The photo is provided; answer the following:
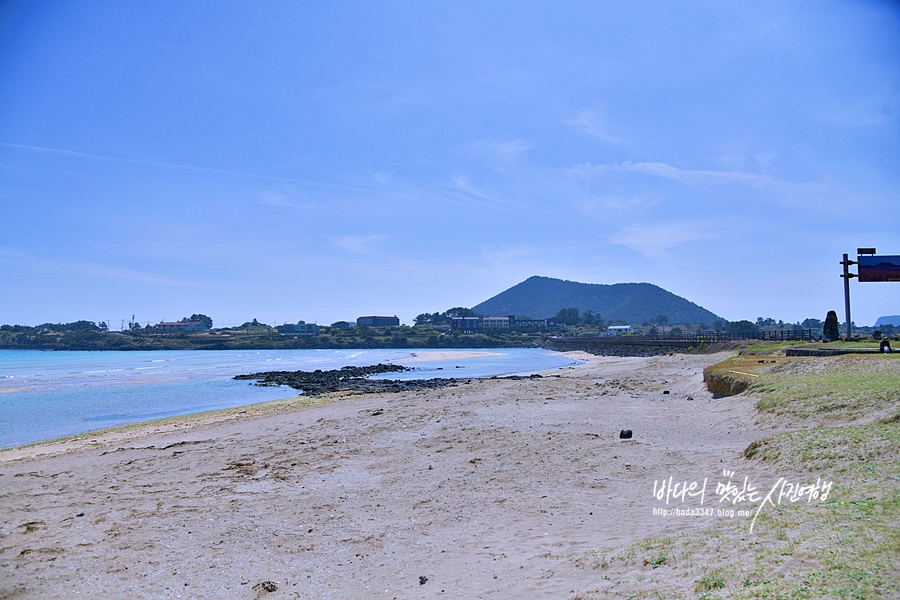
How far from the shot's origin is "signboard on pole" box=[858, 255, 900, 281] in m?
37.0

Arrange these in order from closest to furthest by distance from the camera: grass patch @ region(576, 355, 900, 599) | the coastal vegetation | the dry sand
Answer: grass patch @ region(576, 355, 900, 599)
the dry sand
the coastal vegetation

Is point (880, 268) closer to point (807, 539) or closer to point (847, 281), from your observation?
point (847, 281)

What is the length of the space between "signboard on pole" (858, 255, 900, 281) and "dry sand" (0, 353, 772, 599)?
26899 millimetres

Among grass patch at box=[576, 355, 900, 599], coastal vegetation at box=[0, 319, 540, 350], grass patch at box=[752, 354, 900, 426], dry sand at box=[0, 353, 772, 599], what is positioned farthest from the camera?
coastal vegetation at box=[0, 319, 540, 350]

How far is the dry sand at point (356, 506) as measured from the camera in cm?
682

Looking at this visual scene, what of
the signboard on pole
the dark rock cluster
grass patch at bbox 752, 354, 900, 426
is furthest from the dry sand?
the signboard on pole

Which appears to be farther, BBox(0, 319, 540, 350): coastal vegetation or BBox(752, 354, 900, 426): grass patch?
BBox(0, 319, 540, 350): coastal vegetation

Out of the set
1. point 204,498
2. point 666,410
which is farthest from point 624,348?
point 204,498

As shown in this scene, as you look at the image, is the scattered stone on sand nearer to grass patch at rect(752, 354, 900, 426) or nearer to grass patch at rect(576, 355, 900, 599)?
grass patch at rect(576, 355, 900, 599)

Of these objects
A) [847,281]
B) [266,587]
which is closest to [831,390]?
[266,587]

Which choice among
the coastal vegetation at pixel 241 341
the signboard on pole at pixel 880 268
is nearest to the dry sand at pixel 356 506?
the signboard on pole at pixel 880 268

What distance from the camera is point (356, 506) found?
9.65 m

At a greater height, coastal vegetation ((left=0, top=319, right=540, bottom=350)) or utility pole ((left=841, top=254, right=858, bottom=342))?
utility pole ((left=841, top=254, right=858, bottom=342))

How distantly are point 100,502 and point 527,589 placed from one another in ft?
26.8
